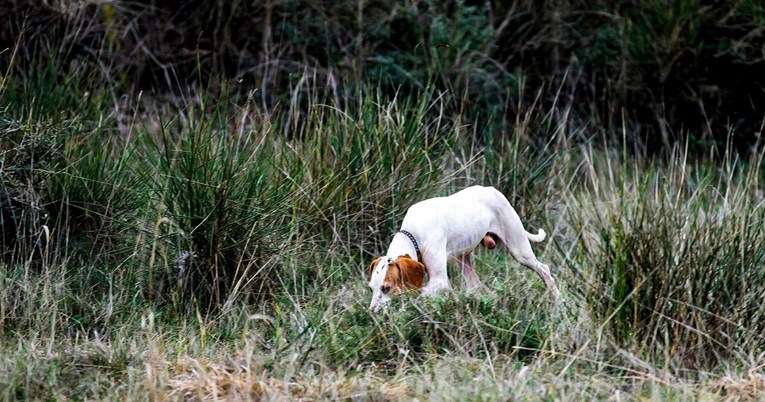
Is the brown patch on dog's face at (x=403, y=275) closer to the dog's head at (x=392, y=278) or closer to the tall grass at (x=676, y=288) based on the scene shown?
the dog's head at (x=392, y=278)

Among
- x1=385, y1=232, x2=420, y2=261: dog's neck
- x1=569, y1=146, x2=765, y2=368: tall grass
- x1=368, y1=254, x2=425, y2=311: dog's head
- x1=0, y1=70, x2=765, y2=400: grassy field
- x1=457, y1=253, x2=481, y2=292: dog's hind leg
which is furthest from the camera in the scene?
x1=457, y1=253, x2=481, y2=292: dog's hind leg

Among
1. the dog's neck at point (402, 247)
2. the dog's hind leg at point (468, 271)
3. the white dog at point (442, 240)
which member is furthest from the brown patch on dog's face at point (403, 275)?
the dog's hind leg at point (468, 271)

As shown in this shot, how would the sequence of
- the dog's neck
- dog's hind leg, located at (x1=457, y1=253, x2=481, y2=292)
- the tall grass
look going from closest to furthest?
the tall grass
the dog's neck
dog's hind leg, located at (x1=457, y1=253, x2=481, y2=292)

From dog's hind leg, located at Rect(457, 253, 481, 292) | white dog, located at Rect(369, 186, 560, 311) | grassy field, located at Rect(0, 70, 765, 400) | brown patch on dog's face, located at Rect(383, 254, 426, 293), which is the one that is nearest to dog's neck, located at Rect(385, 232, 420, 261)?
white dog, located at Rect(369, 186, 560, 311)

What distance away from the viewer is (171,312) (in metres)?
4.93

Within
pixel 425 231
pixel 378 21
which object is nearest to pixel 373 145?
pixel 425 231

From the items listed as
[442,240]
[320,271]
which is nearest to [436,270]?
[442,240]

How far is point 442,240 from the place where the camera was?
15.7 feet

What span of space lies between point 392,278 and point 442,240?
383 mm

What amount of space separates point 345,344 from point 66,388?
3.63 ft

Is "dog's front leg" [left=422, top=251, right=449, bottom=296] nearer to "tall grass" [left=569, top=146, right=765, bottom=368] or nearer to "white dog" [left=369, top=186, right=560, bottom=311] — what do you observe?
"white dog" [left=369, top=186, right=560, bottom=311]

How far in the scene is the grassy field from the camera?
3.95 m

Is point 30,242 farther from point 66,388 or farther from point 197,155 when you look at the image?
point 66,388

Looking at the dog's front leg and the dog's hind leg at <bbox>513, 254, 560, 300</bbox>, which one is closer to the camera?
the dog's front leg
